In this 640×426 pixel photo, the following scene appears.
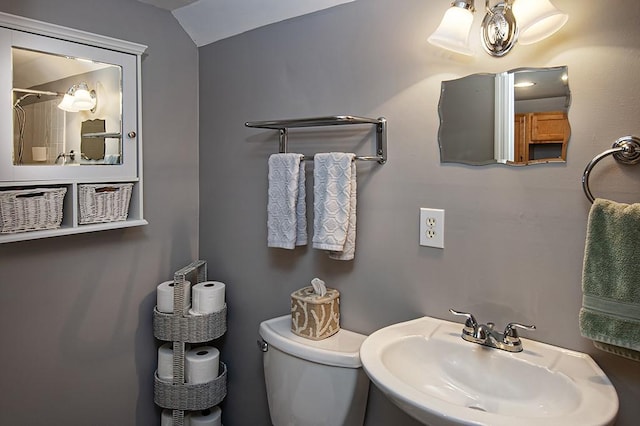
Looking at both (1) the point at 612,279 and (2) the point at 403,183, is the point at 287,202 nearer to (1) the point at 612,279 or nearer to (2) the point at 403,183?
(2) the point at 403,183

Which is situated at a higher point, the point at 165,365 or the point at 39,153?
the point at 39,153

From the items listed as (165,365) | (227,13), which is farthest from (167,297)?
(227,13)

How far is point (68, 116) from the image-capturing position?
5.52 feet

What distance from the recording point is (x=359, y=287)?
1.67 metres

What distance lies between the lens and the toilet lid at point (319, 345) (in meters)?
1.48

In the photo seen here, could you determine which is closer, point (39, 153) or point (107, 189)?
point (39, 153)

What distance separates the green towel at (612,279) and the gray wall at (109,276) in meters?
Result: 1.65

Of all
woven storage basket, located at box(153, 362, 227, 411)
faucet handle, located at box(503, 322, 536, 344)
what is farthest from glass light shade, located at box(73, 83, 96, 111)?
faucet handle, located at box(503, 322, 536, 344)

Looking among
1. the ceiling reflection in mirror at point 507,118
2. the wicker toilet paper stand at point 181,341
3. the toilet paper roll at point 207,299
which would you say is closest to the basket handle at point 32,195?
the wicker toilet paper stand at point 181,341

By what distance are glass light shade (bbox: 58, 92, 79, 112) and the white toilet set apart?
108 centimetres

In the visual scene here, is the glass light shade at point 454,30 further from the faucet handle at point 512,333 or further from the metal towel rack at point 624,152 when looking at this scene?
the faucet handle at point 512,333

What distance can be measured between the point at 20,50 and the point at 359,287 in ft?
4.58

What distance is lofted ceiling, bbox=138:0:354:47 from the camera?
5.85 feet

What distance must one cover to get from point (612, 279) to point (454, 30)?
766 mm
